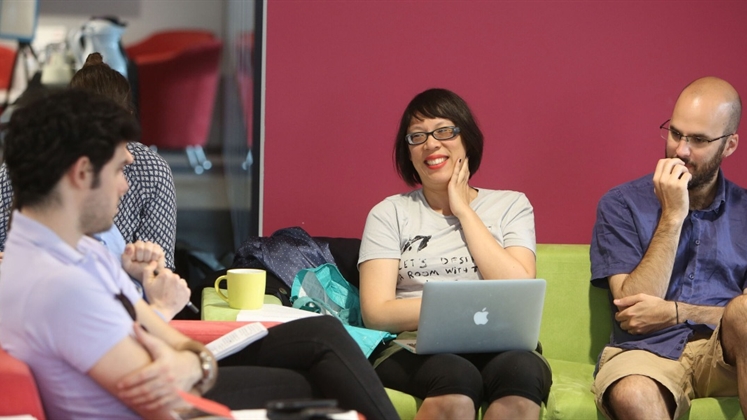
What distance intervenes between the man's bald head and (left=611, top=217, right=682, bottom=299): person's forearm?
398mm

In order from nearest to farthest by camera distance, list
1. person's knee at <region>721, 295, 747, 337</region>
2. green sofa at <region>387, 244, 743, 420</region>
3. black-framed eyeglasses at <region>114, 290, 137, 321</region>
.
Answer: black-framed eyeglasses at <region>114, 290, 137, 321</region> → person's knee at <region>721, 295, 747, 337</region> → green sofa at <region>387, 244, 743, 420</region>

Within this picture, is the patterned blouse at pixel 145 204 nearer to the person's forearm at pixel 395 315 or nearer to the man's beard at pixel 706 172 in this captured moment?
the person's forearm at pixel 395 315

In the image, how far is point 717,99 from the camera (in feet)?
9.68

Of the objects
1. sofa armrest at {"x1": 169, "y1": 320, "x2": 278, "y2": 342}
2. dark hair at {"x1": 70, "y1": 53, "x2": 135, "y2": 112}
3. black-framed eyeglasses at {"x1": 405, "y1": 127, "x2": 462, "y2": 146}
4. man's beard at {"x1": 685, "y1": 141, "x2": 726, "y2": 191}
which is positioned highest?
dark hair at {"x1": 70, "y1": 53, "x2": 135, "y2": 112}

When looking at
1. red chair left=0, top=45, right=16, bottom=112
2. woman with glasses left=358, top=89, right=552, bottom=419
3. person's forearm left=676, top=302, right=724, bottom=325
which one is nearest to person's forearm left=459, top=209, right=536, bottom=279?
woman with glasses left=358, top=89, right=552, bottom=419

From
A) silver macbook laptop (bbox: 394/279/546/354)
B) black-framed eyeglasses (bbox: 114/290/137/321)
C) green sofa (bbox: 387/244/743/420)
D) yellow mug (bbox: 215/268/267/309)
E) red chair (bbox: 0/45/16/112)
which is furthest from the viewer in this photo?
red chair (bbox: 0/45/16/112)

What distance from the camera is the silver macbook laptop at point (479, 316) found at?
2.38m

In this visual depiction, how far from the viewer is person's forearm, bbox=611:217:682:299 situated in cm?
283

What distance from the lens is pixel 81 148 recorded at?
5.47ft

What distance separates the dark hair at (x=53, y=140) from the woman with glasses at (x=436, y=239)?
1200 mm

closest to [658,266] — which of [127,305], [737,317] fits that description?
[737,317]

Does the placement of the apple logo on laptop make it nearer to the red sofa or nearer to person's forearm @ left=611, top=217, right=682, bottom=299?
person's forearm @ left=611, top=217, right=682, bottom=299

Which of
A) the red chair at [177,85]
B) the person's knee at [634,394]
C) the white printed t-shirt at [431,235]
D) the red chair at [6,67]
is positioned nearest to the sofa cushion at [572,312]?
the white printed t-shirt at [431,235]

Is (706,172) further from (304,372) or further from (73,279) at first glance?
(73,279)
